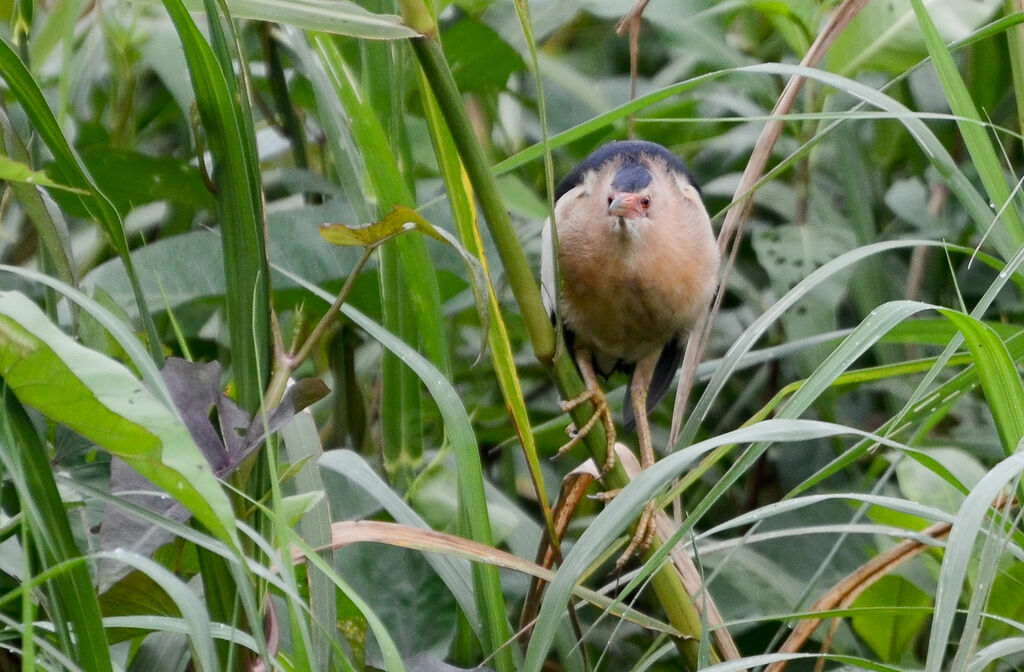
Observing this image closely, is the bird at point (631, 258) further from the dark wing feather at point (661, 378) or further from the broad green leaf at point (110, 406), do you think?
the broad green leaf at point (110, 406)

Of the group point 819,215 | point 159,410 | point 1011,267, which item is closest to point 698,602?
point 1011,267

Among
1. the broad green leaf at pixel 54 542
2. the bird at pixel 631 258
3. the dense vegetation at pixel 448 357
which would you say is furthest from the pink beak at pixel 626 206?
the broad green leaf at pixel 54 542

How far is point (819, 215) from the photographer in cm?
261

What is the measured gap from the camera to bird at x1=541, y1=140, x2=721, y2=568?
188 centimetres

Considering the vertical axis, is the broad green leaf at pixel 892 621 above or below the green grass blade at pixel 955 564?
below

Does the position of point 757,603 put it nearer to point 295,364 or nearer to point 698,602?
point 698,602

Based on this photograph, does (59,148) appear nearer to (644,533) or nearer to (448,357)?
(448,357)

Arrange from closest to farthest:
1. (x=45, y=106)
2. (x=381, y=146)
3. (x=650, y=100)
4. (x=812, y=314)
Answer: (x=45, y=106) < (x=650, y=100) < (x=381, y=146) < (x=812, y=314)

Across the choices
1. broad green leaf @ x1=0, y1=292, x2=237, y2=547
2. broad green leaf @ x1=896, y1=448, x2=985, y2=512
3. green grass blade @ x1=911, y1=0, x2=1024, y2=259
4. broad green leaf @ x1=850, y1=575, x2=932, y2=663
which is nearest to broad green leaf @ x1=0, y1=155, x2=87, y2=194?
broad green leaf @ x1=0, y1=292, x2=237, y2=547

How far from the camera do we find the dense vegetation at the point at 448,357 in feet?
3.39

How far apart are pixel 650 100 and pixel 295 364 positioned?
0.47 m

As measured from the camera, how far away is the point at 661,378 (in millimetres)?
2168

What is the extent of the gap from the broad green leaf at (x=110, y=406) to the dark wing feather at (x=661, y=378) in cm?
125

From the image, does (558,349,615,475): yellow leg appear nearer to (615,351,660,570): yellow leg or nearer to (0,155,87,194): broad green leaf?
(615,351,660,570): yellow leg
